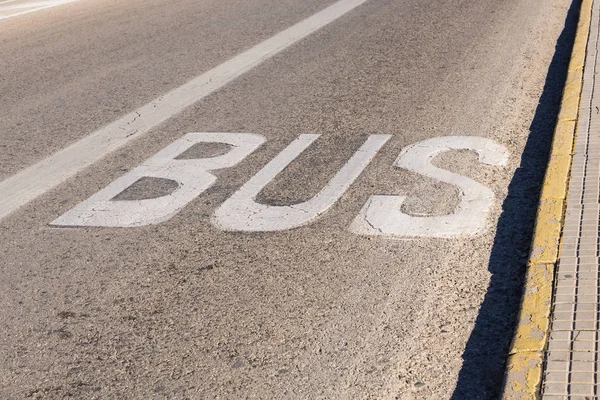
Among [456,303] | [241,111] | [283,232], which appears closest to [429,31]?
[241,111]

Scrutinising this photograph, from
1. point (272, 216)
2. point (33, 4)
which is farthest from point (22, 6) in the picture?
point (272, 216)

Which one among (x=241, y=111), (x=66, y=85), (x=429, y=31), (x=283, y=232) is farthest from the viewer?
(x=429, y=31)

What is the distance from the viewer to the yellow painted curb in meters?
3.09

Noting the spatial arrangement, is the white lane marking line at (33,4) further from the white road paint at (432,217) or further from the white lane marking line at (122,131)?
the white road paint at (432,217)

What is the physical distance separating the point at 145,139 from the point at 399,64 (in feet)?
9.95

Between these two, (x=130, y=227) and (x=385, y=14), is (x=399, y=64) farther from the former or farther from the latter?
(x=130, y=227)

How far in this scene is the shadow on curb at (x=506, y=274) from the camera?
10.6 feet

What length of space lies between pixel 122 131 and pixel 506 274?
12.1ft

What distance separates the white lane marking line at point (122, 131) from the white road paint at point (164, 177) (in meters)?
0.43

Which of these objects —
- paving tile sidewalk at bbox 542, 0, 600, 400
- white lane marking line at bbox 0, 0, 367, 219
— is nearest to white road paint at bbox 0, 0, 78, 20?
white lane marking line at bbox 0, 0, 367, 219

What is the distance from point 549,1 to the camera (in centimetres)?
1226

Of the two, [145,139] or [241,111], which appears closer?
[145,139]

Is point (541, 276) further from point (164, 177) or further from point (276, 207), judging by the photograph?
point (164, 177)

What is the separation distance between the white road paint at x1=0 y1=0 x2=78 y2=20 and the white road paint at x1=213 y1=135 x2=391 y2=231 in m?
9.02
